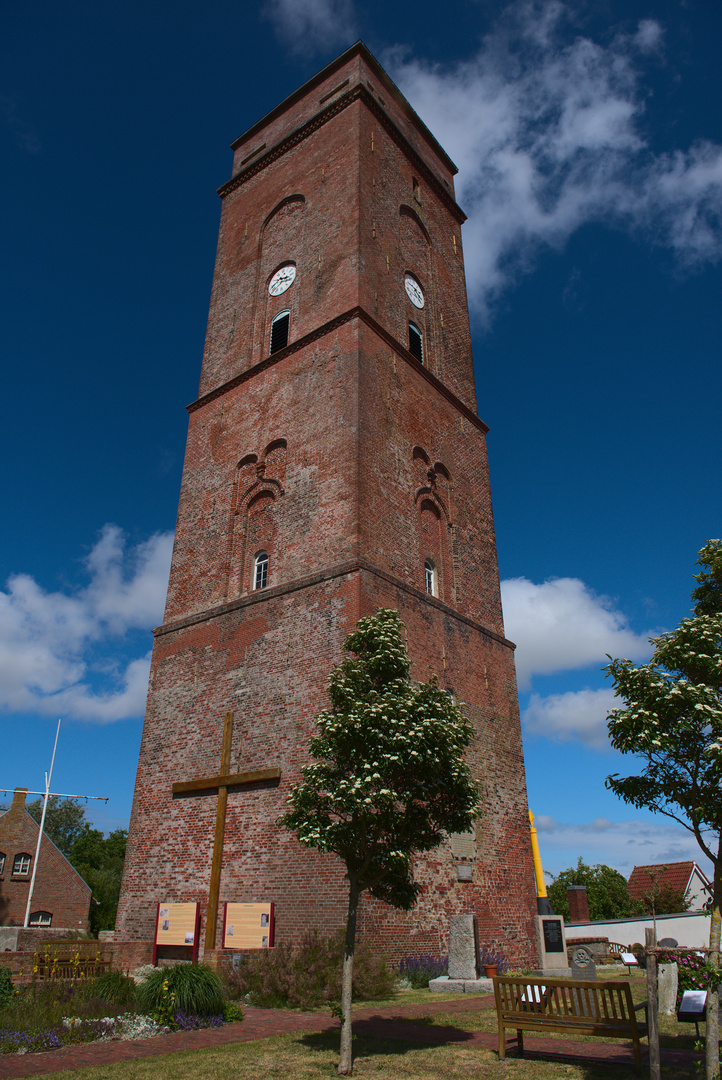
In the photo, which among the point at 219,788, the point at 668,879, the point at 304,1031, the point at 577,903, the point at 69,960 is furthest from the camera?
the point at 668,879

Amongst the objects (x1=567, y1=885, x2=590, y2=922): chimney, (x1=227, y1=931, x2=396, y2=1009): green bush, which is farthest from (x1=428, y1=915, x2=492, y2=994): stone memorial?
(x1=567, y1=885, x2=590, y2=922): chimney

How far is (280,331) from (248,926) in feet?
51.4

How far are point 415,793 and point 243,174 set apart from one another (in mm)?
24887

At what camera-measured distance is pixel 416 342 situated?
2183 centimetres

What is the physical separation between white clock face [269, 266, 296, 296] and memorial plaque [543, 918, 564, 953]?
18.2 m

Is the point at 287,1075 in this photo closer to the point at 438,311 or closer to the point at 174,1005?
the point at 174,1005

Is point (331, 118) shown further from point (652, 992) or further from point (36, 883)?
point (36, 883)

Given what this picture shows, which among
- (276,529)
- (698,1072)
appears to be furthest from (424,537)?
(698,1072)

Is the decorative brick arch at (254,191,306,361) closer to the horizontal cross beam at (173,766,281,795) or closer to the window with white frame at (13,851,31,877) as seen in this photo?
the horizontal cross beam at (173,766,281,795)

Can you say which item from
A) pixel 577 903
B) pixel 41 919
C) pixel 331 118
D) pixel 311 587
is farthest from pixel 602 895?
pixel 331 118

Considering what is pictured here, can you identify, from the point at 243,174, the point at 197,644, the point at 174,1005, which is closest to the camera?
the point at 174,1005

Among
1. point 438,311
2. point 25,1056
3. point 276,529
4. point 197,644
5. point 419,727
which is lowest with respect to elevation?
point 25,1056

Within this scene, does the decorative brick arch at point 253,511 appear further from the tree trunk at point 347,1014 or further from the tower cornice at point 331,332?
the tree trunk at point 347,1014

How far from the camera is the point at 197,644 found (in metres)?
17.7
